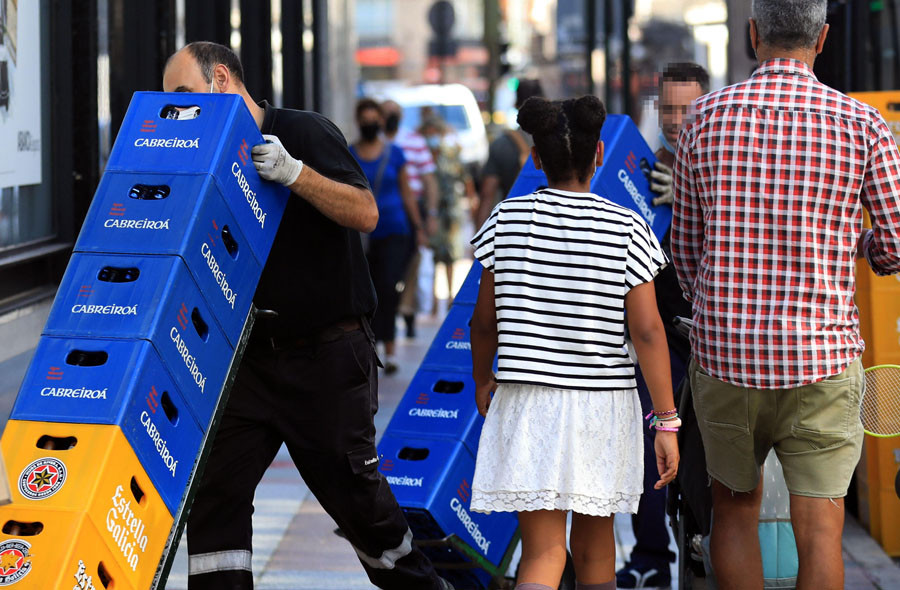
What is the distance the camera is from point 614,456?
146 inches

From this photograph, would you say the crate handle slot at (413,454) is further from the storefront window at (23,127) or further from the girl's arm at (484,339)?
the storefront window at (23,127)

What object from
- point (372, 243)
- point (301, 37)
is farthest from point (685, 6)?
point (372, 243)

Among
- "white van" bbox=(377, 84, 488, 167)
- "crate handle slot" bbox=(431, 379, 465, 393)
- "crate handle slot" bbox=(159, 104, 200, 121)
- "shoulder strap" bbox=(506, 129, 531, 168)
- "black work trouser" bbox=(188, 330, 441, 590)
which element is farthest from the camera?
"white van" bbox=(377, 84, 488, 167)

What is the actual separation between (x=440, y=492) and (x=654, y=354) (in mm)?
959

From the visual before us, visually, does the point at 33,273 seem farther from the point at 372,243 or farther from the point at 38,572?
the point at 372,243

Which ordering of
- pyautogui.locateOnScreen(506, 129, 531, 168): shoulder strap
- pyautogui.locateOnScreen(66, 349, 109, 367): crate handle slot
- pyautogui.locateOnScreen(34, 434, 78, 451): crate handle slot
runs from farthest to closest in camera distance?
pyautogui.locateOnScreen(506, 129, 531, 168): shoulder strap, pyautogui.locateOnScreen(66, 349, 109, 367): crate handle slot, pyautogui.locateOnScreen(34, 434, 78, 451): crate handle slot

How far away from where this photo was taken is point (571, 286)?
3.67 meters

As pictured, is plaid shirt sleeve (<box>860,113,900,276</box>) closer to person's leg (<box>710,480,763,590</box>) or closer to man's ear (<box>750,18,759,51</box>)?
man's ear (<box>750,18,759,51</box>)

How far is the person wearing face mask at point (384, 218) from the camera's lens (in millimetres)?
10008

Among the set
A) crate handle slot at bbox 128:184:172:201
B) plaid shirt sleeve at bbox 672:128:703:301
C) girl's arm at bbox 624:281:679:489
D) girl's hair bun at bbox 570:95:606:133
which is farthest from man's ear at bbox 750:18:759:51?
crate handle slot at bbox 128:184:172:201

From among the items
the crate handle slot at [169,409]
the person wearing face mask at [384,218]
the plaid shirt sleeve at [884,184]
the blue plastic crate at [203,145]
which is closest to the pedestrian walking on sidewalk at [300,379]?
the blue plastic crate at [203,145]

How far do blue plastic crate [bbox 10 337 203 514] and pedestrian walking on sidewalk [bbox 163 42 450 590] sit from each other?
0.73 m

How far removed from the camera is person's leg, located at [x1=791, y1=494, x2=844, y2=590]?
143 inches

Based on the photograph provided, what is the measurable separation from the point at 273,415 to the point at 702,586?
1460 mm
